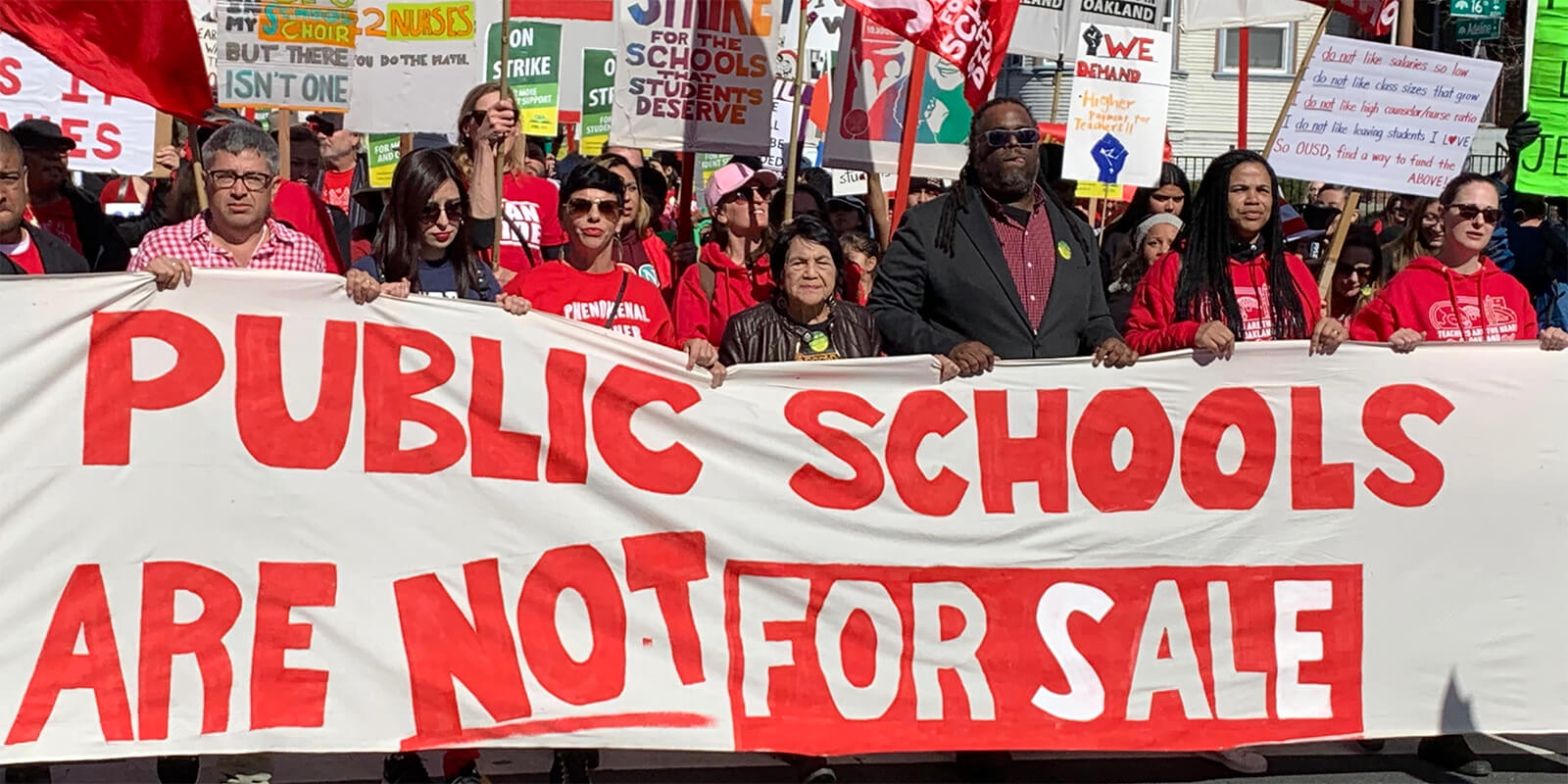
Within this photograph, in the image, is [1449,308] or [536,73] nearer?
[1449,308]

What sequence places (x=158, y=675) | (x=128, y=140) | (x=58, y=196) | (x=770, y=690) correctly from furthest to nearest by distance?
(x=128, y=140)
(x=58, y=196)
(x=770, y=690)
(x=158, y=675)

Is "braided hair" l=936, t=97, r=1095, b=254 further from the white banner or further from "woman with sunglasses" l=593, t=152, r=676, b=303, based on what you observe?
"woman with sunglasses" l=593, t=152, r=676, b=303

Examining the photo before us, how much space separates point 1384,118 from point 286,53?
15.9 feet

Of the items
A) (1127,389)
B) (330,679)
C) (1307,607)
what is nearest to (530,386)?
(330,679)

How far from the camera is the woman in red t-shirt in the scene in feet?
19.0

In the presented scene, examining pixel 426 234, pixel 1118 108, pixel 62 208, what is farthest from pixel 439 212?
pixel 1118 108

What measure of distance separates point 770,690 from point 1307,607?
1576 mm

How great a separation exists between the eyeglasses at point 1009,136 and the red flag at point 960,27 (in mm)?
1577

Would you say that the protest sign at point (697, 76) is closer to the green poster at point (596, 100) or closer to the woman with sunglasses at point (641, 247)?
the woman with sunglasses at point (641, 247)

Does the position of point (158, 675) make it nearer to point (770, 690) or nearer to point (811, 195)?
point (770, 690)

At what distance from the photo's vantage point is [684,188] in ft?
28.0

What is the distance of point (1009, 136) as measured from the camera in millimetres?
5695

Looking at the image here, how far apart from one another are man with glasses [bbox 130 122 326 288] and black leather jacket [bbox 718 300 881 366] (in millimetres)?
1246

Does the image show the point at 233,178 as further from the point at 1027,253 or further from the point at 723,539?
the point at 1027,253
